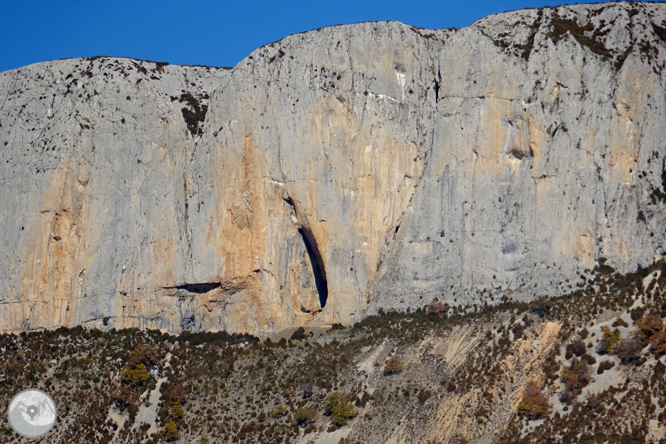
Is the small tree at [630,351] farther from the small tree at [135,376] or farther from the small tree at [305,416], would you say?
the small tree at [135,376]

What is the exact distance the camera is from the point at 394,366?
72.1 m

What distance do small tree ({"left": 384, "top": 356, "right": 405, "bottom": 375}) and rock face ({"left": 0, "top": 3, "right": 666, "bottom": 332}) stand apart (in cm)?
494

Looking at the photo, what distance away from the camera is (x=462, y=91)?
262ft

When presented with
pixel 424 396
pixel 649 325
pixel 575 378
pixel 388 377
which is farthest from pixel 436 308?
pixel 649 325

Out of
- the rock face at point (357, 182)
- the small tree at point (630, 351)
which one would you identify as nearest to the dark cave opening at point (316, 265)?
the rock face at point (357, 182)

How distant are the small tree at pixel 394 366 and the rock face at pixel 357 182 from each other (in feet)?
16.2

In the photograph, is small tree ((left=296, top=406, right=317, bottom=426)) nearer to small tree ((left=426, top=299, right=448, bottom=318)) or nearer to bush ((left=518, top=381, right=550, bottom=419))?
small tree ((left=426, top=299, right=448, bottom=318))

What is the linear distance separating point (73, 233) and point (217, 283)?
9269 mm

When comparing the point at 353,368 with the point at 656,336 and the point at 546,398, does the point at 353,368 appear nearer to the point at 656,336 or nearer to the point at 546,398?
the point at 546,398

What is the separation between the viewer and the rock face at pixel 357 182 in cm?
7669

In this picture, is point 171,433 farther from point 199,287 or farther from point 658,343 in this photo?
point 658,343

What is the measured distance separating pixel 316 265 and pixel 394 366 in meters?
9.87

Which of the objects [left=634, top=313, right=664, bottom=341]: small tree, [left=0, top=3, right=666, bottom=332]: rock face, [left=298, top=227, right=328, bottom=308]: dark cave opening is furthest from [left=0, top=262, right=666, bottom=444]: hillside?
[left=298, top=227, right=328, bottom=308]: dark cave opening

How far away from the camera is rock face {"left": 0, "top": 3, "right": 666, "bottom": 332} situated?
7669 centimetres
